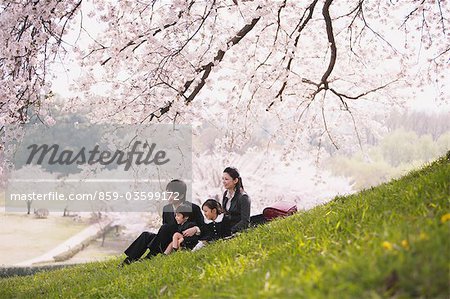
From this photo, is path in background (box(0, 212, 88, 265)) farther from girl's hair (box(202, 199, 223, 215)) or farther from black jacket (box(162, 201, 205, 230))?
girl's hair (box(202, 199, 223, 215))

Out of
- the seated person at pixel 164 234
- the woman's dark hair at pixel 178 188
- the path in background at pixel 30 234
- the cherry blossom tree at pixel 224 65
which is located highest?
the cherry blossom tree at pixel 224 65

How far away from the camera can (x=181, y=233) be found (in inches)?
309

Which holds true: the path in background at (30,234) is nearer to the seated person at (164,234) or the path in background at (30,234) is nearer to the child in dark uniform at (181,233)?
the seated person at (164,234)

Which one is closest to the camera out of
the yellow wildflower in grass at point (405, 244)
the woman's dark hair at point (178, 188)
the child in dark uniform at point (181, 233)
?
the yellow wildflower in grass at point (405, 244)

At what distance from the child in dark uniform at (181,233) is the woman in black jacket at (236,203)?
546 mm

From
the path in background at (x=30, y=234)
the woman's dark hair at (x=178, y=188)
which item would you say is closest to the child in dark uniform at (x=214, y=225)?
the woman's dark hair at (x=178, y=188)

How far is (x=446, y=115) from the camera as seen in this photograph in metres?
29.2

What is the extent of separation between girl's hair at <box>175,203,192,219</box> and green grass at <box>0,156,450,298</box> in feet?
4.09

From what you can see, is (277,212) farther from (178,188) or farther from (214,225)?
(178,188)

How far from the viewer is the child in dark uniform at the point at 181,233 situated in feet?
25.1

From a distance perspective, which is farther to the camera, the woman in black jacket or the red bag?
the red bag

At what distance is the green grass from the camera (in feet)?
8.87

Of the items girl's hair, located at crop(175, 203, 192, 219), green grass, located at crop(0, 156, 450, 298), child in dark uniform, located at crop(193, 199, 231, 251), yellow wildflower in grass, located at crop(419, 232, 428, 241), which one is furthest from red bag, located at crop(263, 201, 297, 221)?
yellow wildflower in grass, located at crop(419, 232, 428, 241)

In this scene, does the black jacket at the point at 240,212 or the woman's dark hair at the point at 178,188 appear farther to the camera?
the woman's dark hair at the point at 178,188
